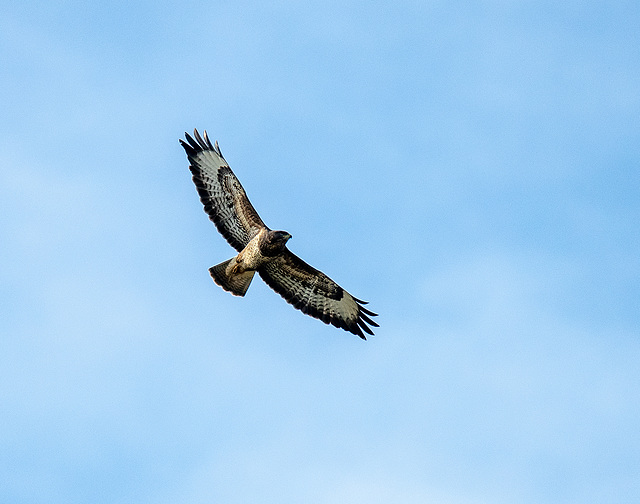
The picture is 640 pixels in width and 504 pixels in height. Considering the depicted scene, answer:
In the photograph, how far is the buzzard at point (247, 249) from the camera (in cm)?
1423

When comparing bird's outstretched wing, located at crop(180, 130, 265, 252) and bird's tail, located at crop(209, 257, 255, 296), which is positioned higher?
bird's outstretched wing, located at crop(180, 130, 265, 252)

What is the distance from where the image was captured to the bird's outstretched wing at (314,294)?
581 inches

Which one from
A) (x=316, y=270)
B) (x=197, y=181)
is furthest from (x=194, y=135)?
(x=316, y=270)

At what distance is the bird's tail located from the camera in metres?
14.4

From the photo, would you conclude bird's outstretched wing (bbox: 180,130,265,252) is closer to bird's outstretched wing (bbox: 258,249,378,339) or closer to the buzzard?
the buzzard

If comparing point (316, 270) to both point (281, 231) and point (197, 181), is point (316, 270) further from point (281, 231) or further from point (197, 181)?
point (197, 181)

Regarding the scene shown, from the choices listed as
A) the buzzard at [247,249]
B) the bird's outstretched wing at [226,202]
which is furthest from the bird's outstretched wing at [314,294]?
the bird's outstretched wing at [226,202]

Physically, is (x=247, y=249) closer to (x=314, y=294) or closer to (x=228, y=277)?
(x=228, y=277)

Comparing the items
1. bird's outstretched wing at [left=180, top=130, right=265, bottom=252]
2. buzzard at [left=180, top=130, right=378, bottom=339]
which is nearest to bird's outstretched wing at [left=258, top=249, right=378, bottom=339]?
buzzard at [left=180, top=130, right=378, bottom=339]

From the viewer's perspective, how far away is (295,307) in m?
15.1

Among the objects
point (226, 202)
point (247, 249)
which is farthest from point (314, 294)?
point (226, 202)

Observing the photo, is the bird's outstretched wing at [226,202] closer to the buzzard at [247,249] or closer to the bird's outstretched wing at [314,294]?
the buzzard at [247,249]

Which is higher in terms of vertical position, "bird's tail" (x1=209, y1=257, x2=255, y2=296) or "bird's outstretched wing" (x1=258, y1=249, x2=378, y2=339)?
"bird's outstretched wing" (x1=258, y1=249, x2=378, y2=339)

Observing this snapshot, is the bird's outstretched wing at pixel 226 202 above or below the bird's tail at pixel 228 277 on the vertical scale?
above
